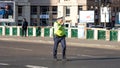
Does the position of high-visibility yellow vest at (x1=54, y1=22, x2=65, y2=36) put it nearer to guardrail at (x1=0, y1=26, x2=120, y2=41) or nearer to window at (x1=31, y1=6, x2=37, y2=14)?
guardrail at (x1=0, y1=26, x2=120, y2=41)

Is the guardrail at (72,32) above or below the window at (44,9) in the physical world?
below

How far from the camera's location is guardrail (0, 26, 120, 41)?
1569 inches

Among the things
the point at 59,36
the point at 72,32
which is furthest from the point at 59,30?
the point at 72,32

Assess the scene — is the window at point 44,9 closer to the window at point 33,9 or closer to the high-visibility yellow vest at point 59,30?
the window at point 33,9

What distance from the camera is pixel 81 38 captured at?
43375mm

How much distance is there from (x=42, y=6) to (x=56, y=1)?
3.99m

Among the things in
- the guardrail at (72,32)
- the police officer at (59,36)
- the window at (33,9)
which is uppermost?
the window at (33,9)

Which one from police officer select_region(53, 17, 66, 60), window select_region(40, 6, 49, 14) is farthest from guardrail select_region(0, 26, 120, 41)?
window select_region(40, 6, 49, 14)

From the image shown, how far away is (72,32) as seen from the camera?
45.2 meters

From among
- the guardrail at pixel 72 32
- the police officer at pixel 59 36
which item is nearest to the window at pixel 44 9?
the guardrail at pixel 72 32

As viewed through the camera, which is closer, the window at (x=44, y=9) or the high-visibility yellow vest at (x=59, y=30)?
the high-visibility yellow vest at (x=59, y=30)

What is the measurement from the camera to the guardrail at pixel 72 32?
3984 centimetres

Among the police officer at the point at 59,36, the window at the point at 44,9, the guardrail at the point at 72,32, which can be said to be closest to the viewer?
the police officer at the point at 59,36

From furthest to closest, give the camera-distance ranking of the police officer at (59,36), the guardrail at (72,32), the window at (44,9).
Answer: the window at (44,9)
the guardrail at (72,32)
the police officer at (59,36)
